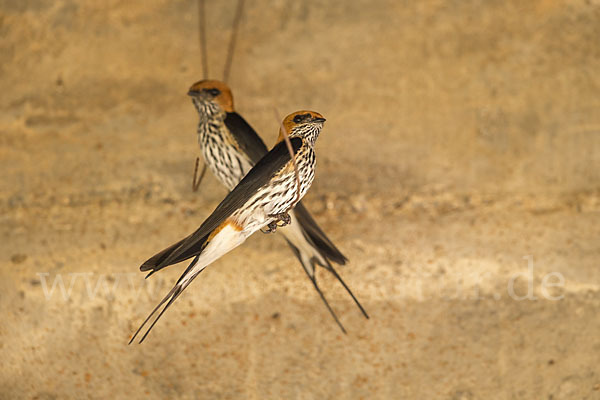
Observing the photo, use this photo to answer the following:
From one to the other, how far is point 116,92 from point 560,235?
170 centimetres

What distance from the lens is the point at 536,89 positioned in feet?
6.34

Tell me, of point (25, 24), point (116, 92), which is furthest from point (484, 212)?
point (25, 24)

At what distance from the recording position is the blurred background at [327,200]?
1.81 meters

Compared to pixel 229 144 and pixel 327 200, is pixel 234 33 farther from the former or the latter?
pixel 229 144

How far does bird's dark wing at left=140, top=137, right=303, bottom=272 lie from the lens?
92 cm

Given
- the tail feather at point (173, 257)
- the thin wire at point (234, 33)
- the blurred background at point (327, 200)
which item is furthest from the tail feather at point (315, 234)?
the thin wire at point (234, 33)

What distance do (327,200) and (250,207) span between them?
1034 mm

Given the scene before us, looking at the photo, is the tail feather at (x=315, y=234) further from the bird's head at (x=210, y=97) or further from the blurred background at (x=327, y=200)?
the blurred background at (x=327, y=200)

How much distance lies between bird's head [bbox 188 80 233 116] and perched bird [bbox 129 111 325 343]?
0.24 meters

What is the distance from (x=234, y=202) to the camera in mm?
926

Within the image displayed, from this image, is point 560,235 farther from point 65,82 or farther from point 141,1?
point 65,82

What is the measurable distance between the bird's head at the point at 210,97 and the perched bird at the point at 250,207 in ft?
0.79

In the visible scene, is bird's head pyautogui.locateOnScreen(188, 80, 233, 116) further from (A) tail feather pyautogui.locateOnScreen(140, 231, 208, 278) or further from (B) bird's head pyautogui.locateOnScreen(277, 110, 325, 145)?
(A) tail feather pyautogui.locateOnScreen(140, 231, 208, 278)

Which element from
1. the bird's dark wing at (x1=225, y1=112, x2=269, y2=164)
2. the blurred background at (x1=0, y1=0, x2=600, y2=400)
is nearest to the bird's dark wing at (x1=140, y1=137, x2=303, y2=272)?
the bird's dark wing at (x1=225, y1=112, x2=269, y2=164)
